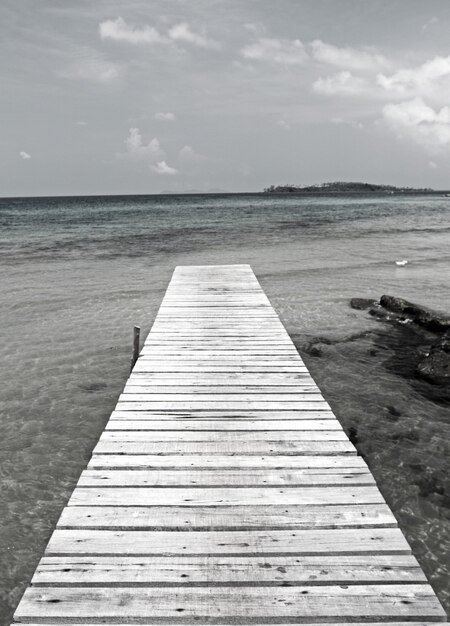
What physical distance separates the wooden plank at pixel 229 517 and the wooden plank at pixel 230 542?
52 millimetres

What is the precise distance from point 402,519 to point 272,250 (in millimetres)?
22769

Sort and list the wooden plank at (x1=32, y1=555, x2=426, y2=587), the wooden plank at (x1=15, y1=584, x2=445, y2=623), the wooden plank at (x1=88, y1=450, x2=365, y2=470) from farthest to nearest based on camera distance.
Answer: the wooden plank at (x1=88, y1=450, x2=365, y2=470) < the wooden plank at (x1=32, y1=555, x2=426, y2=587) < the wooden plank at (x1=15, y1=584, x2=445, y2=623)

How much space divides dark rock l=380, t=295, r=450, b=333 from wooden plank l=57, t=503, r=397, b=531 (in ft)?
31.4

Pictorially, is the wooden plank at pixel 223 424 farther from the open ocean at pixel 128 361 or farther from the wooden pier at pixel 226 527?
the open ocean at pixel 128 361

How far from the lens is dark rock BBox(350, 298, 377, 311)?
14523 millimetres

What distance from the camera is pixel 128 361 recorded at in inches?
403

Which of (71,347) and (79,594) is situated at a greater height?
(79,594)

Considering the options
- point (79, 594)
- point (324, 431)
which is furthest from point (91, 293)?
point (79, 594)

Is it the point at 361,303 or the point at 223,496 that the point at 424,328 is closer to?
the point at 361,303

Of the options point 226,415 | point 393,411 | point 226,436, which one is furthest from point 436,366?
point 226,436

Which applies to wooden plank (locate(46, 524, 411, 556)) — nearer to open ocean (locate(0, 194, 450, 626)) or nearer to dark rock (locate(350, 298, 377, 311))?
open ocean (locate(0, 194, 450, 626))

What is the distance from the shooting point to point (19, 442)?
22.5 ft

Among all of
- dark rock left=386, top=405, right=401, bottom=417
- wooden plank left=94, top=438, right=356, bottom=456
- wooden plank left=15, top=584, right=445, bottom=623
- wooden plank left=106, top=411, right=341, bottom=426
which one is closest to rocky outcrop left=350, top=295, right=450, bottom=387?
dark rock left=386, top=405, right=401, bottom=417

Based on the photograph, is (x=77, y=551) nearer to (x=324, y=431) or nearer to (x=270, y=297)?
(x=324, y=431)
